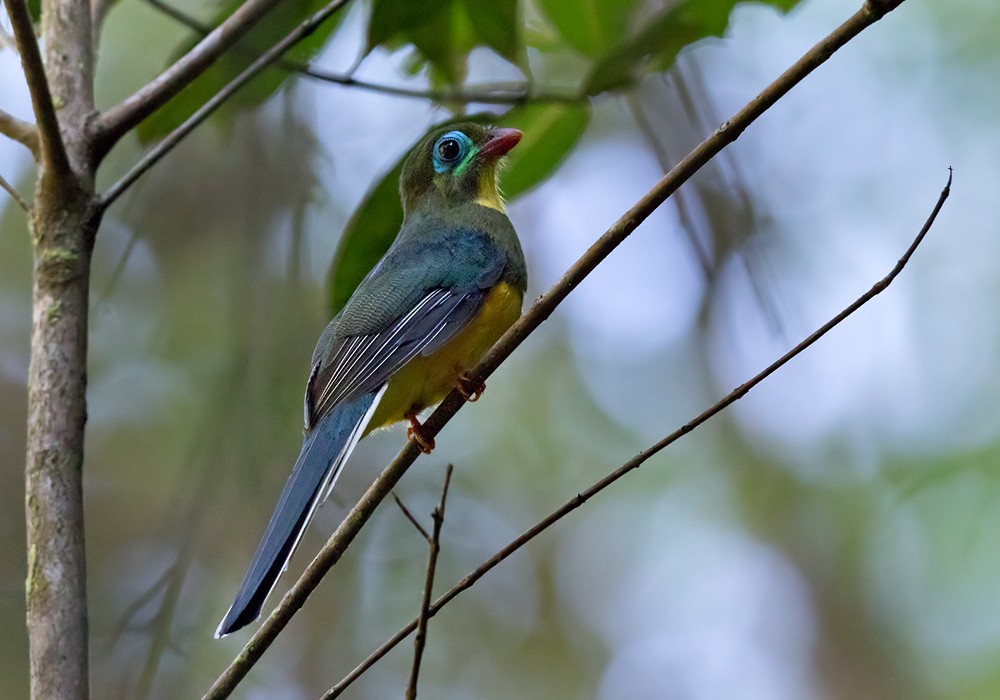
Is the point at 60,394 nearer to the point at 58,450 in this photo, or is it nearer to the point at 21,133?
the point at 58,450

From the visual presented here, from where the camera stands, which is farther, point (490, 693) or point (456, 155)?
point (490, 693)

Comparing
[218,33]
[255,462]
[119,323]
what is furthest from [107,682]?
[119,323]

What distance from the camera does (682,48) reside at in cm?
295

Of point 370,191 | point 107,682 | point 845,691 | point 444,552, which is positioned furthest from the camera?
point 845,691

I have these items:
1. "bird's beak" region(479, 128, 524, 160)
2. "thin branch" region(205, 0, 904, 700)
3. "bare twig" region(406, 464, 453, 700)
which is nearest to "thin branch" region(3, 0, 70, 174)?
"thin branch" region(205, 0, 904, 700)

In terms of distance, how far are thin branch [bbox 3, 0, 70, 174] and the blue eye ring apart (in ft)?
6.05

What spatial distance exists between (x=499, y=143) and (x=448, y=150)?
32cm

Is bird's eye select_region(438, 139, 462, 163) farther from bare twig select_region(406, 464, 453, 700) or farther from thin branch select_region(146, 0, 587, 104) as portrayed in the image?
bare twig select_region(406, 464, 453, 700)

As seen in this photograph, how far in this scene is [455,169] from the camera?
13.4ft

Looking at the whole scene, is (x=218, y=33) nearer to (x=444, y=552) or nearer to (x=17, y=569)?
(x=17, y=569)

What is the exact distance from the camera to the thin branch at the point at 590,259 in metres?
1.94

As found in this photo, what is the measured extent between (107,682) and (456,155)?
2.32 meters

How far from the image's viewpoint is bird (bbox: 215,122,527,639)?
280 cm

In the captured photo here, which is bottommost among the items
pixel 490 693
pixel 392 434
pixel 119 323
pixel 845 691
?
pixel 845 691
